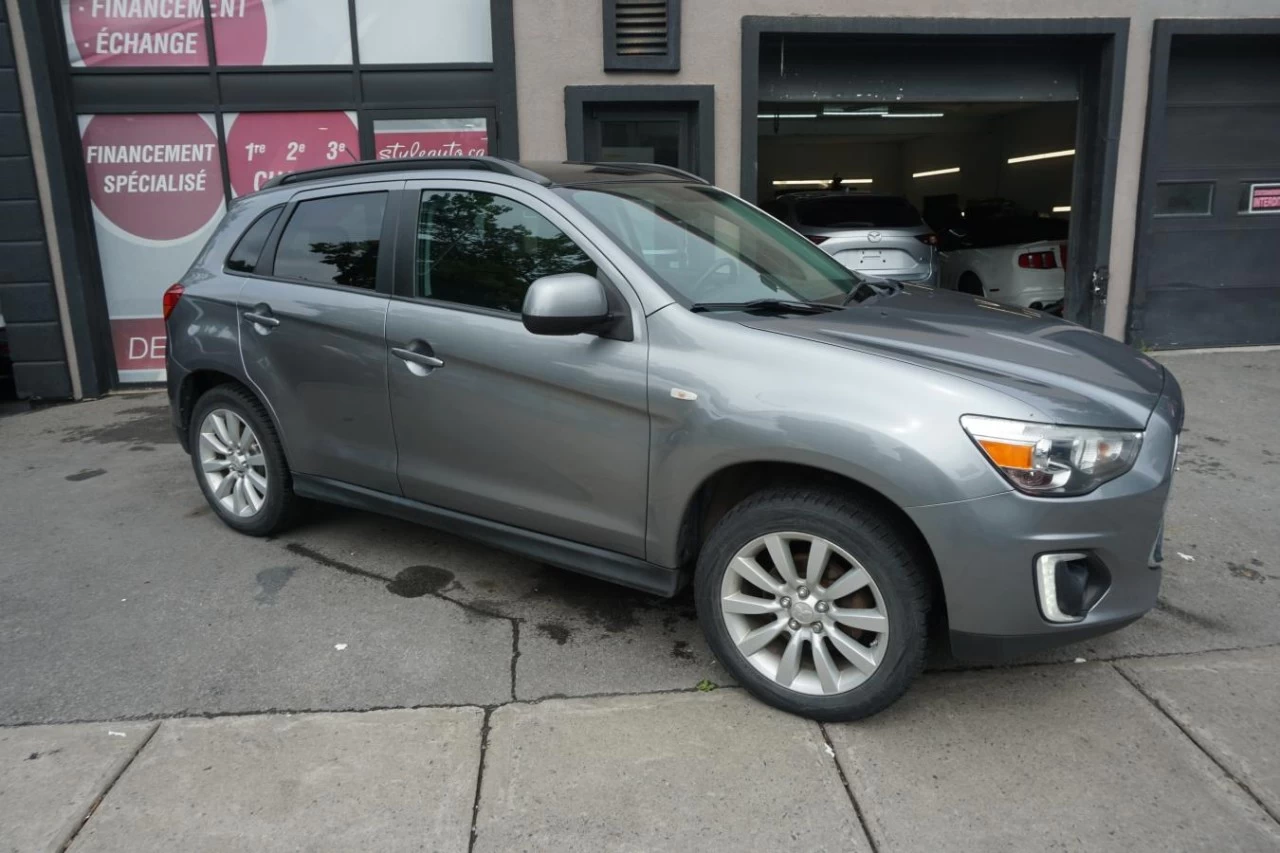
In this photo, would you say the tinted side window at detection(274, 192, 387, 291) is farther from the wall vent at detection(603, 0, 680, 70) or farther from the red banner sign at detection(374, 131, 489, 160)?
the wall vent at detection(603, 0, 680, 70)

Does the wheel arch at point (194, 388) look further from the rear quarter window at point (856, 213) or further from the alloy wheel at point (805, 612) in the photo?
the rear quarter window at point (856, 213)

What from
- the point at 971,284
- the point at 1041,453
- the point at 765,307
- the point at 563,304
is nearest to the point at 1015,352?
the point at 1041,453

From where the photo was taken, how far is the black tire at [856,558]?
9.26 ft

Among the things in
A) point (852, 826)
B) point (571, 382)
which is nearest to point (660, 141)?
point (571, 382)

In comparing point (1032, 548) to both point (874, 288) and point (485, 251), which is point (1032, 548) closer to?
point (874, 288)

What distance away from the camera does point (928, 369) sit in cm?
282

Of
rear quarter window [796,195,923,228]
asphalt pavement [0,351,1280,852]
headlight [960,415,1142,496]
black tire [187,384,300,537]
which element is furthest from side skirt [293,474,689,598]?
rear quarter window [796,195,923,228]

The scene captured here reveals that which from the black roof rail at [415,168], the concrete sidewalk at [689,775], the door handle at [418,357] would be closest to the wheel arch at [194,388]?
the black roof rail at [415,168]

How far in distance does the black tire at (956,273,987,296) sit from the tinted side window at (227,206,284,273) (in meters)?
8.54

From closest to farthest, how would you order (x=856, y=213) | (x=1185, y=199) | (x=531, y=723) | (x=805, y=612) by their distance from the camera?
(x=805, y=612), (x=531, y=723), (x=1185, y=199), (x=856, y=213)

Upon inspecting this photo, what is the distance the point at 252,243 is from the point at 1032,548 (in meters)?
3.74

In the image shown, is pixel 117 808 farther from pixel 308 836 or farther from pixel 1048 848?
pixel 1048 848

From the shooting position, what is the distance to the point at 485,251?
12.3ft

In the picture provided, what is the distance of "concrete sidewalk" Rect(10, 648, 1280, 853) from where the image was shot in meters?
2.59
